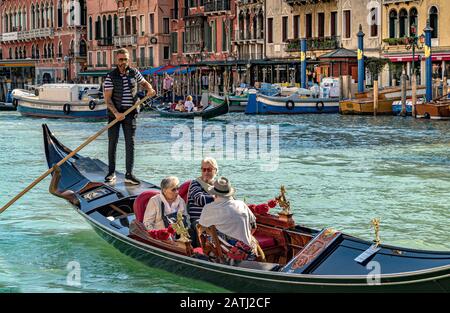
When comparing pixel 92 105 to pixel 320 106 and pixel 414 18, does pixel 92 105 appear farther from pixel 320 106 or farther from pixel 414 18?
pixel 414 18

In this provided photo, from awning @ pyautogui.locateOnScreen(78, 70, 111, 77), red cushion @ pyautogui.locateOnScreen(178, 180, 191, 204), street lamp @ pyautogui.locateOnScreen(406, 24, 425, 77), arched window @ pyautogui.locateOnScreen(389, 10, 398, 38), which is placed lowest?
red cushion @ pyautogui.locateOnScreen(178, 180, 191, 204)

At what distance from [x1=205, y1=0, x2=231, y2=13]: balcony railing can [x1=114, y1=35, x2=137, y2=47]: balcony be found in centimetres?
530

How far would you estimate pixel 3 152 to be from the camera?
14.7 metres

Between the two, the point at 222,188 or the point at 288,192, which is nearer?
the point at 222,188

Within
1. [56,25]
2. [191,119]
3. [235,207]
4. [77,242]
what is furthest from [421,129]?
[56,25]

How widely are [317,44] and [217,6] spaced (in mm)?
5845

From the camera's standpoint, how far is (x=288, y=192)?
967 cm

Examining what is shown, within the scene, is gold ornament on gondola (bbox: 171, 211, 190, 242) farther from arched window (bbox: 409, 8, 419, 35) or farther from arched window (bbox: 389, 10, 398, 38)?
arched window (bbox: 389, 10, 398, 38)

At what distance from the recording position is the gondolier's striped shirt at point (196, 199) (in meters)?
5.36

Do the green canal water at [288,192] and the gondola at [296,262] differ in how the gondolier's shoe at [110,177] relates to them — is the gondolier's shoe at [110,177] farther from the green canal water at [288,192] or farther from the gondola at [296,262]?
the gondola at [296,262]

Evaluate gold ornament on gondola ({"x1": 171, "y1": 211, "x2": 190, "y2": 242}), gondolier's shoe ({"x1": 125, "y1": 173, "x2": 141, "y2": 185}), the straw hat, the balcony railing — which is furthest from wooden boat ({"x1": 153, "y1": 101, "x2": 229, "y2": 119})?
the straw hat

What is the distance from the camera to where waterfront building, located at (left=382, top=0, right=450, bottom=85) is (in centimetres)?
2403

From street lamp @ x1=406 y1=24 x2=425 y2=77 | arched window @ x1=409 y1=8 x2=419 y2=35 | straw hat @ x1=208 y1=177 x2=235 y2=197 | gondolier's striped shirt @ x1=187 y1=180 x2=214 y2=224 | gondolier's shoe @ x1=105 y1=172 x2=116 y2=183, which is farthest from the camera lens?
→ arched window @ x1=409 y1=8 x2=419 y2=35

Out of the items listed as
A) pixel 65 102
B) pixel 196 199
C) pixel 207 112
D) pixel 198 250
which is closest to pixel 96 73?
pixel 65 102
